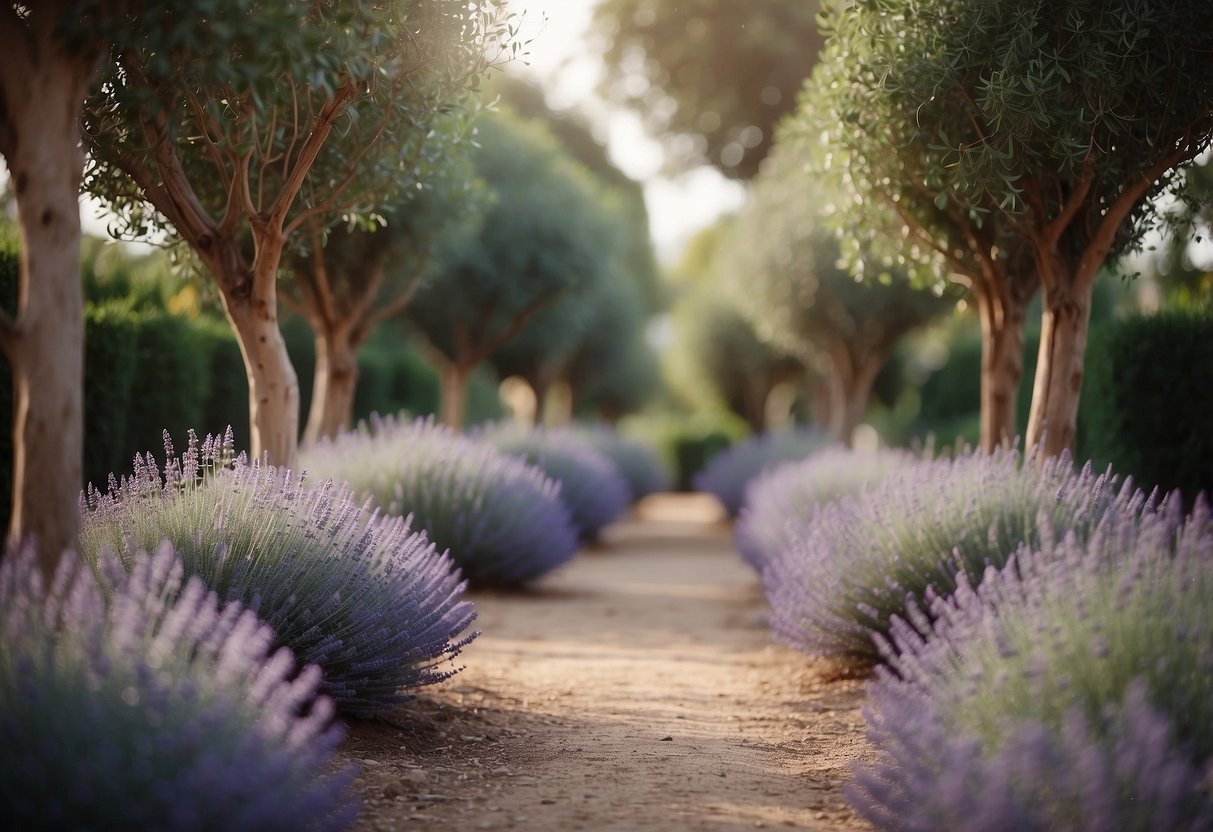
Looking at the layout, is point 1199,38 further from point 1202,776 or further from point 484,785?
point 484,785

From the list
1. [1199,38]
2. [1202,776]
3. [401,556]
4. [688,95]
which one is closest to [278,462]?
[401,556]

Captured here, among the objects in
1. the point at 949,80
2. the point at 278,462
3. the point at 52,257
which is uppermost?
the point at 949,80

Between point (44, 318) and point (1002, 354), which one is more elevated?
point (1002, 354)

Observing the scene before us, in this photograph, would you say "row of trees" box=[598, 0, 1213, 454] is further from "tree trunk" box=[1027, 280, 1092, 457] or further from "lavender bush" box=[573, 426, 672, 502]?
"lavender bush" box=[573, 426, 672, 502]

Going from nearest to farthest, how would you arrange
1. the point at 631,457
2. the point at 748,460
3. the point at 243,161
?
the point at 243,161, the point at 748,460, the point at 631,457

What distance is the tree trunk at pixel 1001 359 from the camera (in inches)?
283

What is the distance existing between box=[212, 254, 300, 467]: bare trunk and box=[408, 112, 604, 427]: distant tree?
920 centimetres

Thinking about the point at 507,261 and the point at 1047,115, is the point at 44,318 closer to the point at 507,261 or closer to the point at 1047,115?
the point at 1047,115

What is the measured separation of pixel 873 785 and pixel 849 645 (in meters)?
2.61

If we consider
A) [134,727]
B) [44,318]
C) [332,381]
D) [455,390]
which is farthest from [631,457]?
[134,727]

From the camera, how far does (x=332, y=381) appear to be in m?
9.59

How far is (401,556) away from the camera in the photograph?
173 inches

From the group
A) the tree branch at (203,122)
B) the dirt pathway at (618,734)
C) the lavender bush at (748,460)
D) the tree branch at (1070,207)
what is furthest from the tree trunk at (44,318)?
the lavender bush at (748,460)

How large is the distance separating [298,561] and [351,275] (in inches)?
253
